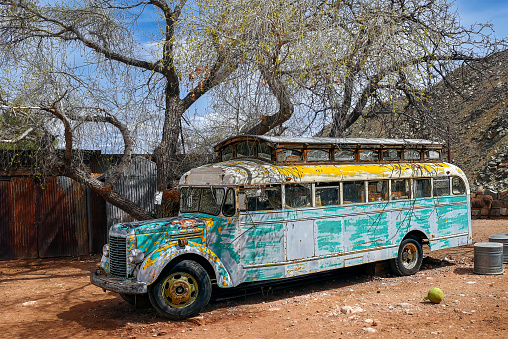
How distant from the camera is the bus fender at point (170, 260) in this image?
6.73 m

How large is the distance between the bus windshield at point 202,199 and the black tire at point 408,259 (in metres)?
4.33

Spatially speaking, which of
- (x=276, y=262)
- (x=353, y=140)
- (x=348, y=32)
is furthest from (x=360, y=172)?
(x=348, y=32)

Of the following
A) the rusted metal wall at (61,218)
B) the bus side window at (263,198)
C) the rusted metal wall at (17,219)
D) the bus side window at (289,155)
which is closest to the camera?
the bus side window at (263,198)

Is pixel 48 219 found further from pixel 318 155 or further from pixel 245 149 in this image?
pixel 318 155

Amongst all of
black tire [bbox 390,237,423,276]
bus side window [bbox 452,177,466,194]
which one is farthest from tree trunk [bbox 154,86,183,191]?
bus side window [bbox 452,177,466,194]

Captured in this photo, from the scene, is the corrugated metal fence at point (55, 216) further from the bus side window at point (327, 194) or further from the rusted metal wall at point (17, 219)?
the bus side window at point (327, 194)

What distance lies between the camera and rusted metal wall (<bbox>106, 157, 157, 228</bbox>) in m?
13.8

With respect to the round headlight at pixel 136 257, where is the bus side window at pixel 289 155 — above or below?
above

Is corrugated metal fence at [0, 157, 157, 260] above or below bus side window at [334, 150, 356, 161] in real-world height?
below

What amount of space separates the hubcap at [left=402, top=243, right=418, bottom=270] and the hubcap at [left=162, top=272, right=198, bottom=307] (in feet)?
16.7

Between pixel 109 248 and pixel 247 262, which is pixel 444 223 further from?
pixel 109 248

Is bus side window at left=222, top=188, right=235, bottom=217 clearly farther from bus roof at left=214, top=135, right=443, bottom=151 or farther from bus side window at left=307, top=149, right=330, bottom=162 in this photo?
bus side window at left=307, top=149, right=330, bottom=162

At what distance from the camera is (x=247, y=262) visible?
7594 mm

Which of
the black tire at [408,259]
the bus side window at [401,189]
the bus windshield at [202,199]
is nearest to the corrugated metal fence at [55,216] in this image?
the bus windshield at [202,199]
